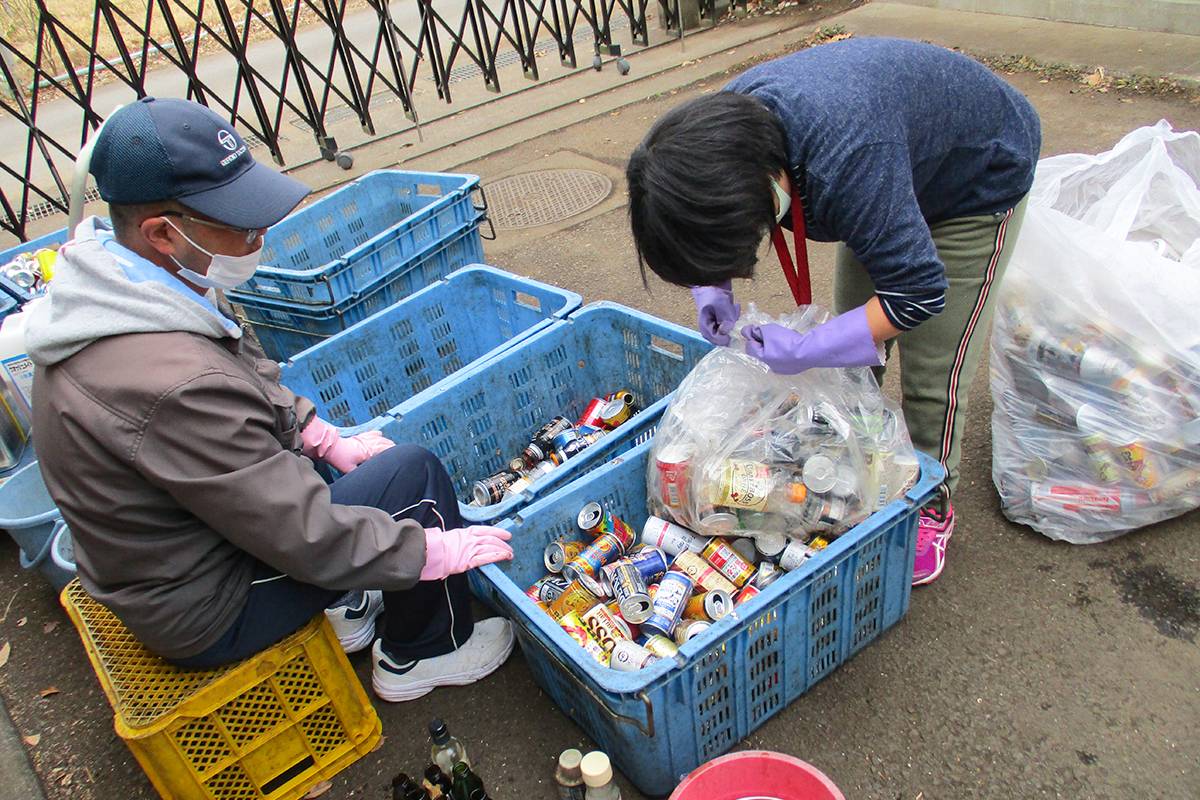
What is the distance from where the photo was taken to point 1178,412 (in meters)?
2.22

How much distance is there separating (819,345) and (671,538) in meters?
0.73

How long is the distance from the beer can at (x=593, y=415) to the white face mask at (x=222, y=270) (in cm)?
133

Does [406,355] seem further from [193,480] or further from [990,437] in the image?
[990,437]

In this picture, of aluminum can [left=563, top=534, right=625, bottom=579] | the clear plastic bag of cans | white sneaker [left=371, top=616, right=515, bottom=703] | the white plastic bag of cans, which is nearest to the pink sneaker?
the white plastic bag of cans

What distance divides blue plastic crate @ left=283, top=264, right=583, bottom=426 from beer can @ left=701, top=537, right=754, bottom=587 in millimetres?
1058

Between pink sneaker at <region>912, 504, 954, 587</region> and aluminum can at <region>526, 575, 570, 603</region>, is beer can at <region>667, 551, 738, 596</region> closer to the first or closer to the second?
aluminum can at <region>526, 575, 570, 603</region>

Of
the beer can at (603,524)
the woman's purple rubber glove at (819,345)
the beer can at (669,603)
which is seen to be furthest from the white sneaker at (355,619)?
the woman's purple rubber glove at (819,345)

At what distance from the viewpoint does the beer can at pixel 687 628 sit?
80.0 inches

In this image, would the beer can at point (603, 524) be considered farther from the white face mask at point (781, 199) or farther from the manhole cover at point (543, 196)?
the manhole cover at point (543, 196)

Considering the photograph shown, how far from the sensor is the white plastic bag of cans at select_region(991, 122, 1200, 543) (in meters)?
2.22

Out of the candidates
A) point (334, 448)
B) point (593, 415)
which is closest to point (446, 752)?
point (334, 448)

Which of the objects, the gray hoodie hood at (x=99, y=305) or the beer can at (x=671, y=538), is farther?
the beer can at (x=671, y=538)

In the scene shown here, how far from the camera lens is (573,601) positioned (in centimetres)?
222

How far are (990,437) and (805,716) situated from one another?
4.32ft
